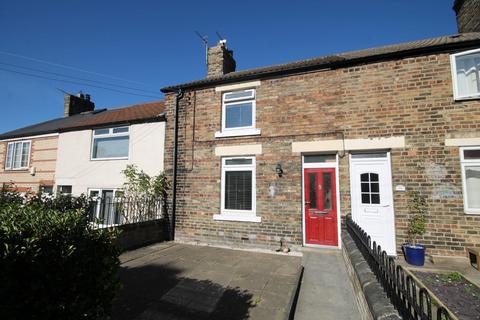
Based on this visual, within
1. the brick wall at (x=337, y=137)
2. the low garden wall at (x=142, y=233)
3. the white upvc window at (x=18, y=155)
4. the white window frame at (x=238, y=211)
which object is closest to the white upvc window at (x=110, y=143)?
the brick wall at (x=337, y=137)

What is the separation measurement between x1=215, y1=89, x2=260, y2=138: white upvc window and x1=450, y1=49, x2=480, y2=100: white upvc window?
5376 mm

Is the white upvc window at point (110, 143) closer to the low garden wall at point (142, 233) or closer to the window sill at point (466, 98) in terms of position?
the low garden wall at point (142, 233)

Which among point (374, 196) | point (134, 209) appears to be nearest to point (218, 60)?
point (134, 209)

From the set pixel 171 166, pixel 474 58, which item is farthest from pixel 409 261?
pixel 171 166

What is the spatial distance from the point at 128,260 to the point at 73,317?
422 cm

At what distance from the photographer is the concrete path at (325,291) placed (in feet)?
12.6

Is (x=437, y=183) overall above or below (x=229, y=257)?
above

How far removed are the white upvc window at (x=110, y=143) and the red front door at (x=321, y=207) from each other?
7.40 metres

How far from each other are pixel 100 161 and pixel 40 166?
489 cm

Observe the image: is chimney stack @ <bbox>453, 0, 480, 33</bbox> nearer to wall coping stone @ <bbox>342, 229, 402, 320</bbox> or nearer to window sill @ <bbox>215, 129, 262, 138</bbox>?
window sill @ <bbox>215, 129, 262, 138</bbox>

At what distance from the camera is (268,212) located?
7.53 m

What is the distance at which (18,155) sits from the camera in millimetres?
14414

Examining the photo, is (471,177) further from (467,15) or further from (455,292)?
(467,15)

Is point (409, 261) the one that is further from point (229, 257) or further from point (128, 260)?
point (128, 260)
